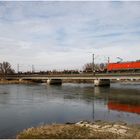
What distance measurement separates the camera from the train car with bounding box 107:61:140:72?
268 feet

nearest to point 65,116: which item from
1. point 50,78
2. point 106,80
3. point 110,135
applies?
point 110,135

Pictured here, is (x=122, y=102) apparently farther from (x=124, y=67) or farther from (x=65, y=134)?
(x=124, y=67)

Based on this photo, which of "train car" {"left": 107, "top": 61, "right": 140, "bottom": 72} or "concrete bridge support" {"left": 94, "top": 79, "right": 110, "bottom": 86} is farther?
"concrete bridge support" {"left": 94, "top": 79, "right": 110, "bottom": 86}

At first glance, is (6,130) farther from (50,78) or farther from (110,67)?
(50,78)

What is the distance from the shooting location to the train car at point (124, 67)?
268 ft

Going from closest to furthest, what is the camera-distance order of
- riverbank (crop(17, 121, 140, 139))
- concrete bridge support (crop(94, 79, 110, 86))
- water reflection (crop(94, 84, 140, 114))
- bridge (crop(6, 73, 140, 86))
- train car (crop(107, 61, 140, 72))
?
riverbank (crop(17, 121, 140, 139)) → water reflection (crop(94, 84, 140, 114)) → bridge (crop(6, 73, 140, 86)) → train car (crop(107, 61, 140, 72)) → concrete bridge support (crop(94, 79, 110, 86))

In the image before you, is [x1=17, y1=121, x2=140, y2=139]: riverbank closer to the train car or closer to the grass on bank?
the grass on bank

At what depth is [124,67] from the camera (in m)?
85.8

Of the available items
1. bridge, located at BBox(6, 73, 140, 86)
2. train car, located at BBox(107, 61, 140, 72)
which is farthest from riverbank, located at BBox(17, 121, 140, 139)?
train car, located at BBox(107, 61, 140, 72)

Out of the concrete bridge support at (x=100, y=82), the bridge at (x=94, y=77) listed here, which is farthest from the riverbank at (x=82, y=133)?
the concrete bridge support at (x=100, y=82)

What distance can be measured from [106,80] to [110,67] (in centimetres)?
458

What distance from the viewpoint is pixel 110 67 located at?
9244 cm

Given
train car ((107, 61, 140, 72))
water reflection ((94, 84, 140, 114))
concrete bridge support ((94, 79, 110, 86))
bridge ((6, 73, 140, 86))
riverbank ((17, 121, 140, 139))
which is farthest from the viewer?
concrete bridge support ((94, 79, 110, 86))

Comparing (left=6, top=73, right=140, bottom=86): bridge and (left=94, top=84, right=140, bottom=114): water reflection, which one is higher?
(left=6, top=73, right=140, bottom=86): bridge
